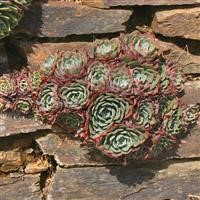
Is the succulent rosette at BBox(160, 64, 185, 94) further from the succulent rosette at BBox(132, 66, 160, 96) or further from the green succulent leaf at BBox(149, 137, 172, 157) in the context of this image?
the green succulent leaf at BBox(149, 137, 172, 157)

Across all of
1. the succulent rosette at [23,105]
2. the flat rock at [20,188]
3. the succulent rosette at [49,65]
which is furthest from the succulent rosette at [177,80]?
the flat rock at [20,188]

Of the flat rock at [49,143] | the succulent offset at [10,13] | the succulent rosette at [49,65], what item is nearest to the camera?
the succulent offset at [10,13]

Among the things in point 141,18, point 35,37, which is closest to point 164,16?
point 141,18

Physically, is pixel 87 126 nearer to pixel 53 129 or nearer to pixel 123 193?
pixel 53 129

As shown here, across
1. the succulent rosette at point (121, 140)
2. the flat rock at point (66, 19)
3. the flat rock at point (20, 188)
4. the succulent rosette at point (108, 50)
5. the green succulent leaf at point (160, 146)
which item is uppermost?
the flat rock at point (66, 19)

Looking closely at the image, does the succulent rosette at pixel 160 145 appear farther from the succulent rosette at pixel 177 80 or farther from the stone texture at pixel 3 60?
the stone texture at pixel 3 60

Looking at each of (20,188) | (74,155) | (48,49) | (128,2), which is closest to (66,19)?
(48,49)
